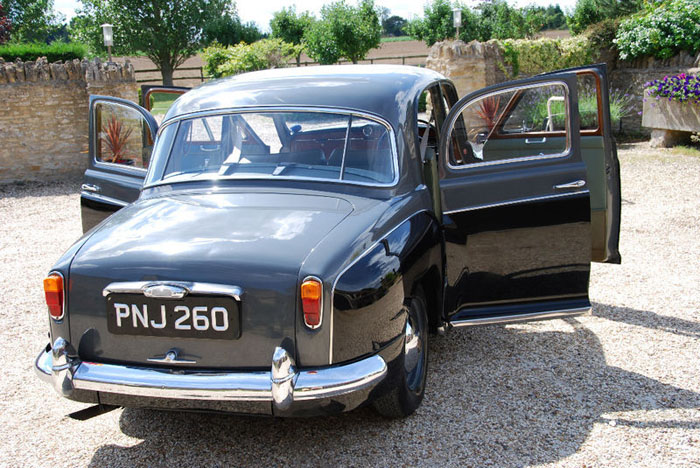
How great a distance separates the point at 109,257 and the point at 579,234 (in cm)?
256

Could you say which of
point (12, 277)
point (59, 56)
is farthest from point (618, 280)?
point (59, 56)

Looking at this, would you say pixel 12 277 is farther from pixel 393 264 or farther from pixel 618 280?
pixel 618 280

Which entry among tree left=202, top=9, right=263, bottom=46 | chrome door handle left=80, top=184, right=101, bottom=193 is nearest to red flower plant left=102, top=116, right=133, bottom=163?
chrome door handle left=80, top=184, right=101, bottom=193

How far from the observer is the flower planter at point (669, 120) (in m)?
12.3

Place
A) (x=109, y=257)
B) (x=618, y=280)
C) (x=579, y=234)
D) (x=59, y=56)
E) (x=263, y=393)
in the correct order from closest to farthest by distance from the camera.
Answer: (x=263, y=393)
(x=109, y=257)
(x=579, y=234)
(x=618, y=280)
(x=59, y=56)

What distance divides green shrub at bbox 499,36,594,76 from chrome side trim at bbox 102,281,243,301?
13478 mm

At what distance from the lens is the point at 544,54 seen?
1519cm

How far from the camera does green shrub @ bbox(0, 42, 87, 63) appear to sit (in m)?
20.9

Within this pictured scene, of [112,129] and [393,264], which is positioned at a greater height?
[112,129]

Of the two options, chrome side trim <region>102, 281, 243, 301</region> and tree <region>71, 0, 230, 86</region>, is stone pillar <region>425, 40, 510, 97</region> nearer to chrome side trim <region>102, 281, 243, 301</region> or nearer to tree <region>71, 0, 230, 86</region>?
chrome side trim <region>102, 281, 243, 301</region>

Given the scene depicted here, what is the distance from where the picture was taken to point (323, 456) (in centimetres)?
329

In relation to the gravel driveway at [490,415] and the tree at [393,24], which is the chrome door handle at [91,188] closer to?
the gravel driveway at [490,415]

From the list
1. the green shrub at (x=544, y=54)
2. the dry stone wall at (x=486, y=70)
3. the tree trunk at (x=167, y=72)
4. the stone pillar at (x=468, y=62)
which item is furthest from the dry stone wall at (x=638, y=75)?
the tree trunk at (x=167, y=72)

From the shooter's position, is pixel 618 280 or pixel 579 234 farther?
pixel 618 280
